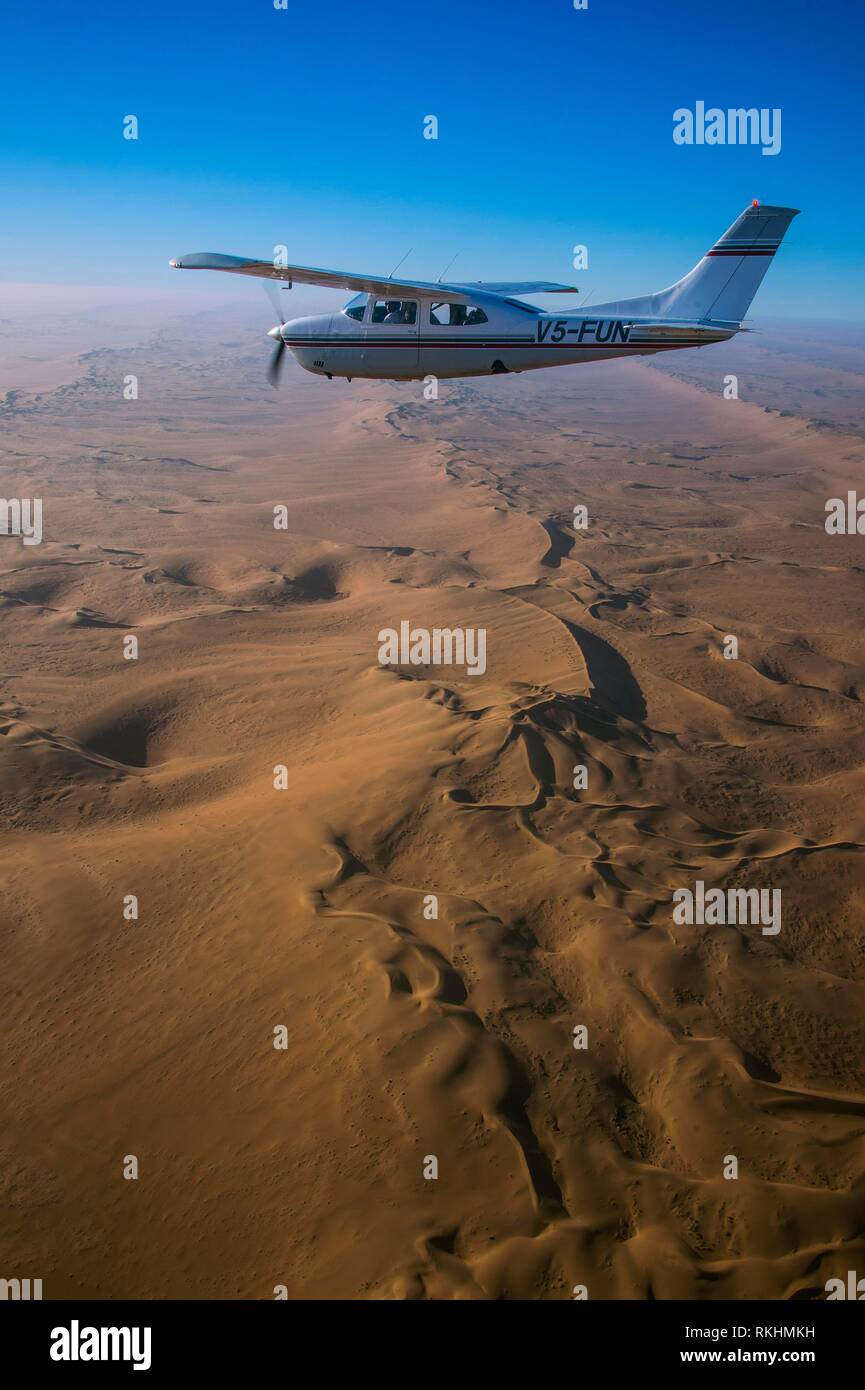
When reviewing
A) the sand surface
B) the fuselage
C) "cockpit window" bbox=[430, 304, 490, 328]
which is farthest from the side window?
the sand surface

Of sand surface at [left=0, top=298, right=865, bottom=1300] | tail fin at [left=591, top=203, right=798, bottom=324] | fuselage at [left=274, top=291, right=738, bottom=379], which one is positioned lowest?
sand surface at [left=0, top=298, right=865, bottom=1300]

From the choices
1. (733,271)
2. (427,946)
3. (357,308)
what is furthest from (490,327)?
(427,946)

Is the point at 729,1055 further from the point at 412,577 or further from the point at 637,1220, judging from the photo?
the point at 412,577

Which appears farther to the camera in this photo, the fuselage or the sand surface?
the fuselage

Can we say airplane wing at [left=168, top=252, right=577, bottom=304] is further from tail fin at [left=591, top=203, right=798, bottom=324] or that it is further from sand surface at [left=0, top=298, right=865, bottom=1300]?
sand surface at [left=0, top=298, right=865, bottom=1300]

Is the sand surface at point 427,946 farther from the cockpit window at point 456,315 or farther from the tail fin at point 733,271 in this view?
the tail fin at point 733,271

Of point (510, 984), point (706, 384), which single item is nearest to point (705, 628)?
point (510, 984)

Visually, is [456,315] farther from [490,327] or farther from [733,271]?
[733,271]

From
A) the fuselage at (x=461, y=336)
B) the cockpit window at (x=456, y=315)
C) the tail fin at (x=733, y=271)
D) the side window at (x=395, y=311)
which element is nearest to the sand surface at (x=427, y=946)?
the fuselage at (x=461, y=336)
